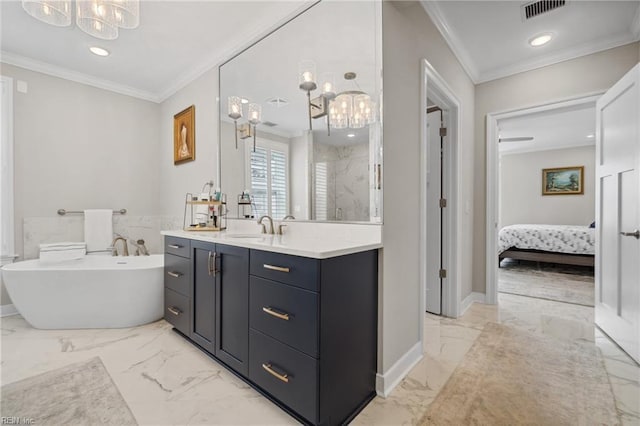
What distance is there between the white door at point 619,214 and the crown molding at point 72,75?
4908 millimetres

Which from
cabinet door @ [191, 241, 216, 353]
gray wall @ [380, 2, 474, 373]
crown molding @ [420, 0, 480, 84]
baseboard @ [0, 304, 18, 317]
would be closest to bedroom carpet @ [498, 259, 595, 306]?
gray wall @ [380, 2, 474, 373]

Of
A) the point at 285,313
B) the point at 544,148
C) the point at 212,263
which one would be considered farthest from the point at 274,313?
the point at 544,148

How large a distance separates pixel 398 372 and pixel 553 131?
19.8 feet

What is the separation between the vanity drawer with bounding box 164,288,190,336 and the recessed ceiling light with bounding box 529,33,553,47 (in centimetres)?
374

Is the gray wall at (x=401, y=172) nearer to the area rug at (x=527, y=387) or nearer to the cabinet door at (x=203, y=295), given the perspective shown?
the area rug at (x=527, y=387)

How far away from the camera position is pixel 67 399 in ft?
5.20

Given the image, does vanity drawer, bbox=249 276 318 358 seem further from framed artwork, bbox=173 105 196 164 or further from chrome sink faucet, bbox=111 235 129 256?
chrome sink faucet, bbox=111 235 129 256

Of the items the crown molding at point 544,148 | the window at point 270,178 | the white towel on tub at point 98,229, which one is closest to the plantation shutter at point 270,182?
the window at point 270,178

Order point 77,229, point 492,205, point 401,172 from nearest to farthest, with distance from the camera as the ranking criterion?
point 401,172 < point 492,205 < point 77,229

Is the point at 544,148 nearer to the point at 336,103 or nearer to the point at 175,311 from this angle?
the point at 336,103

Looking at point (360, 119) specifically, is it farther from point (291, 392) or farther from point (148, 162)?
point (148, 162)

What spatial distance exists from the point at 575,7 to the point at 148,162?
4.66 metres

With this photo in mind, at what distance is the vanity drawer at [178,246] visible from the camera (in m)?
2.21

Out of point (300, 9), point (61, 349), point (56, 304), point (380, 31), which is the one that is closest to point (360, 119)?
point (380, 31)
